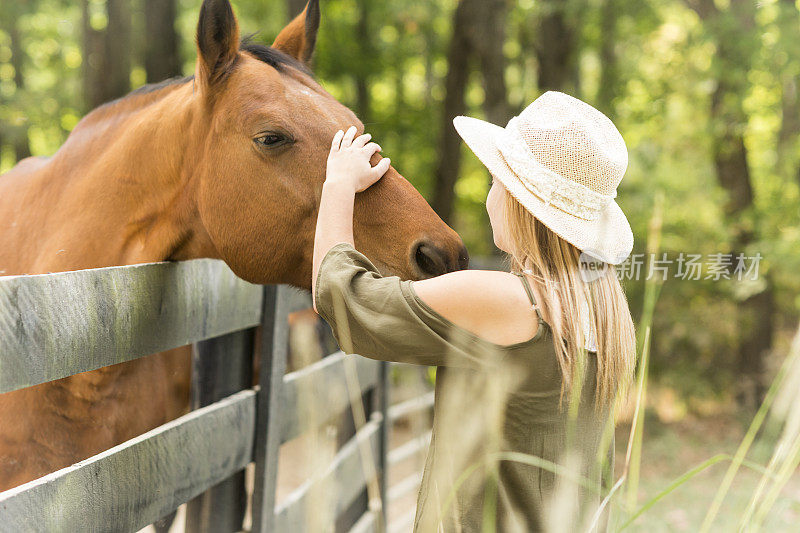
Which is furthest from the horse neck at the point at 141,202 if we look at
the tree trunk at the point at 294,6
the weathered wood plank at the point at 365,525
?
the tree trunk at the point at 294,6

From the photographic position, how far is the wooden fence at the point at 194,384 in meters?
1.44

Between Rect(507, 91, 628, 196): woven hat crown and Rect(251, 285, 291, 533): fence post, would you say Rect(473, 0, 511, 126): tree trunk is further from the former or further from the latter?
Rect(507, 91, 628, 196): woven hat crown

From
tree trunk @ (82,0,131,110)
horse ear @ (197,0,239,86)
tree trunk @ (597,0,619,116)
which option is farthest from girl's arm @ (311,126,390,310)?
tree trunk @ (597,0,619,116)

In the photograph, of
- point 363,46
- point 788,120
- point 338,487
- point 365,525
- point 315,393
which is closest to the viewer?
point 315,393

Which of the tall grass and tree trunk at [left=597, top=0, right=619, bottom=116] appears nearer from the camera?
the tall grass

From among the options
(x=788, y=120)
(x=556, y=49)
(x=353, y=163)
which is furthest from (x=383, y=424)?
(x=556, y=49)

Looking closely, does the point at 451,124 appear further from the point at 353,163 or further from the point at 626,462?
the point at 626,462

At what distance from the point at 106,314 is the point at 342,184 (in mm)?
682

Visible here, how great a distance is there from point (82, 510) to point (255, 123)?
120 cm

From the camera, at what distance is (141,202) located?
2307 mm

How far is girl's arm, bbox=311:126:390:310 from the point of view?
171 cm

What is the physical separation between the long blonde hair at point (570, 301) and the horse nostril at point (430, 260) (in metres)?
0.26

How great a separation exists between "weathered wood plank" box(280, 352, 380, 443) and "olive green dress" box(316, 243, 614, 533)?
0.85 meters

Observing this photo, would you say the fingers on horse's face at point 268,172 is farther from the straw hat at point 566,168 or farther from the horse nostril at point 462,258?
the straw hat at point 566,168
